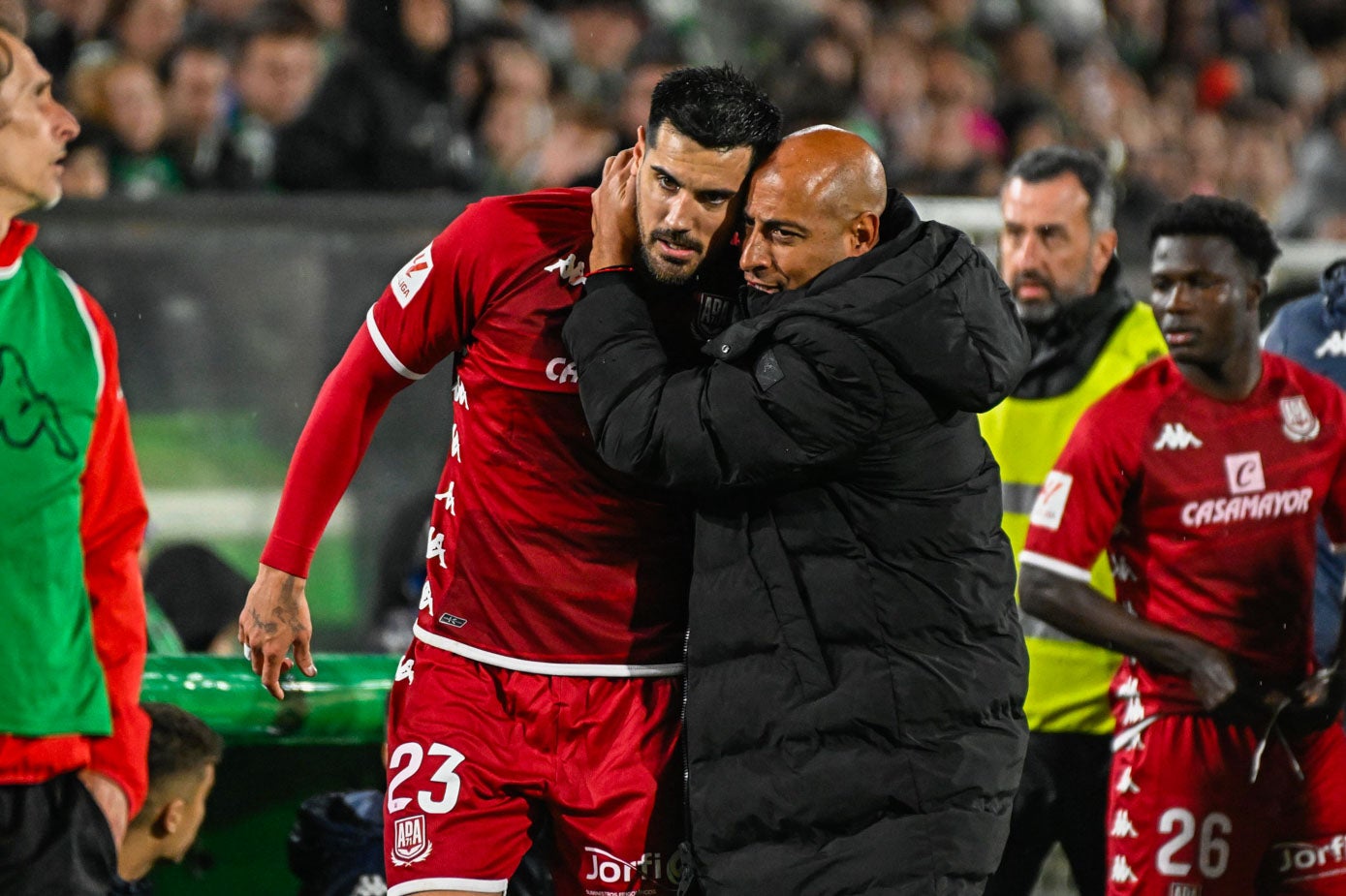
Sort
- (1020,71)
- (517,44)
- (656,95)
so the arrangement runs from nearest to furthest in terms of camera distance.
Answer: (656,95)
(517,44)
(1020,71)

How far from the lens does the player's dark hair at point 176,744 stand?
14.3ft

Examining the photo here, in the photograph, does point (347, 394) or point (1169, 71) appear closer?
point (347, 394)

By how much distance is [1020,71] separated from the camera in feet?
41.0

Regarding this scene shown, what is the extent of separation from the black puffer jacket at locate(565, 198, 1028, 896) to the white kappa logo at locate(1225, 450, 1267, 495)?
131 centimetres

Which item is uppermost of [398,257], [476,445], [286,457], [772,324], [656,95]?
[656,95]

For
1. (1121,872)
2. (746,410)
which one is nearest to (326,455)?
(746,410)

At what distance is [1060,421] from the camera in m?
5.21

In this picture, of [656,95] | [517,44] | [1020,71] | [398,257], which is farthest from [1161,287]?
[1020,71]

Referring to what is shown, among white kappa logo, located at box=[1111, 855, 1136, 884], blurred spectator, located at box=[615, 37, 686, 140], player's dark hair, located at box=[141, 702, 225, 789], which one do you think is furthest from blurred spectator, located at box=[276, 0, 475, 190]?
white kappa logo, located at box=[1111, 855, 1136, 884]

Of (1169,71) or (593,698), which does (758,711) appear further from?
(1169,71)

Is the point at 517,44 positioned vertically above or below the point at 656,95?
below

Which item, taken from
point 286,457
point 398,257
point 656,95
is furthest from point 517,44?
point 656,95

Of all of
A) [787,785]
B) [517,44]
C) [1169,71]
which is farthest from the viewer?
[1169,71]

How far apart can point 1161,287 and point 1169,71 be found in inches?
396
